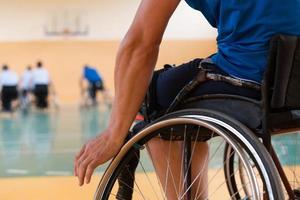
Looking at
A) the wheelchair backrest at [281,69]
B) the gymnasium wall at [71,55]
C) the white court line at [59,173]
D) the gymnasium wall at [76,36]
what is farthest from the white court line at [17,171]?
the gymnasium wall at [71,55]

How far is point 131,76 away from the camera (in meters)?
1.07

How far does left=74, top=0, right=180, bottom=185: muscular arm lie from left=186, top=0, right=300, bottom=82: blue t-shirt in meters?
0.09

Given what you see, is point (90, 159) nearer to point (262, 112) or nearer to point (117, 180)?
point (117, 180)

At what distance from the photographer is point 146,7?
41.0 inches

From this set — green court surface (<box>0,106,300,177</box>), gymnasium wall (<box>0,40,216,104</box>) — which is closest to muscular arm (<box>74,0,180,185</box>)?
green court surface (<box>0,106,300,177</box>)

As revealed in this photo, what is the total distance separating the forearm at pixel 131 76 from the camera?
1.07 meters

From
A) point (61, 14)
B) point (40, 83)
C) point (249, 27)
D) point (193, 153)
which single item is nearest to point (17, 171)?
point (193, 153)

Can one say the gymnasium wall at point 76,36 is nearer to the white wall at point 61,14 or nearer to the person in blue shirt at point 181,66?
the white wall at point 61,14

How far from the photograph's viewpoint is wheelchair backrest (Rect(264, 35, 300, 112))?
959 mm

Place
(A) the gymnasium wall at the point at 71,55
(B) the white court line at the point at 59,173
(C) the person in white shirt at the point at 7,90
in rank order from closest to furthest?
(B) the white court line at the point at 59,173
(C) the person in white shirt at the point at 7,90
(A) the gymnasium wall at the point at 71,55

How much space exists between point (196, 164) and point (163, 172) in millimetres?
81

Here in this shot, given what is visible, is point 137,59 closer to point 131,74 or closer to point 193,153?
point 131,74

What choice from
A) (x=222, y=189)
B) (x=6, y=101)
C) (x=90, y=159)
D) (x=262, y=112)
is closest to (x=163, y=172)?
(x=90, y=159)

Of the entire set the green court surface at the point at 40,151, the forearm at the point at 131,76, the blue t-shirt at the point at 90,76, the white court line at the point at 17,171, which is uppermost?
the forearm at the point at 131,76
